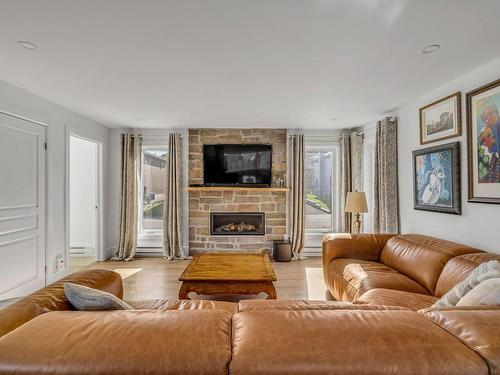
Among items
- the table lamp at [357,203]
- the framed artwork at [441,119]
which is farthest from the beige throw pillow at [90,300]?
the table lamp at [357,203]

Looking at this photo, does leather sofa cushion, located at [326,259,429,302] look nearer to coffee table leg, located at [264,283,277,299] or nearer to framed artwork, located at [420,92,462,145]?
coffee table leg, located at [264,283,277,299]

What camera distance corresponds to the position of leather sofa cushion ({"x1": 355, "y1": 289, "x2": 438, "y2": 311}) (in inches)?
77.3

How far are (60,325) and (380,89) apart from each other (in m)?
3.36

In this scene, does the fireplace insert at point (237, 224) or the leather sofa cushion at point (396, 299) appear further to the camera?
the fireplace insert at point (237, 224)

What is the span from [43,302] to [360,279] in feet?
7.52

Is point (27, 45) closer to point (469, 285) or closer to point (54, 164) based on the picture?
point (54, 164)

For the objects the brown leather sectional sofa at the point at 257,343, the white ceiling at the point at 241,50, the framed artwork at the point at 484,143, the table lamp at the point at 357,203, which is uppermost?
the white ceiling at the point at 241,50

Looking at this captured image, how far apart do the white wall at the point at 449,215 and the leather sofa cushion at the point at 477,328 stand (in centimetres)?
193

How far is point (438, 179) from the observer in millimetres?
3059

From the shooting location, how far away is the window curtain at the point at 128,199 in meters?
5.00

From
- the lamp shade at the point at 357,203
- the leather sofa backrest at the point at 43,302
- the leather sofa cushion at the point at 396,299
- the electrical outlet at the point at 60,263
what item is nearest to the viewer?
the leather sofa backrest at the point at 43,302

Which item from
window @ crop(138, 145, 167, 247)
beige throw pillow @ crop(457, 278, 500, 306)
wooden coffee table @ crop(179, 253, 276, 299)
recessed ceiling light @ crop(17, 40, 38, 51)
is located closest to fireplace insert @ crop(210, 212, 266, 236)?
window @ crop(138, 145, 167, 247)

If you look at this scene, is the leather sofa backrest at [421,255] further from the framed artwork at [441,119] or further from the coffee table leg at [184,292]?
the coffee table leg at [184,292]

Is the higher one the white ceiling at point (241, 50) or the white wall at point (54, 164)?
the white ceiling at point (241, 50)
